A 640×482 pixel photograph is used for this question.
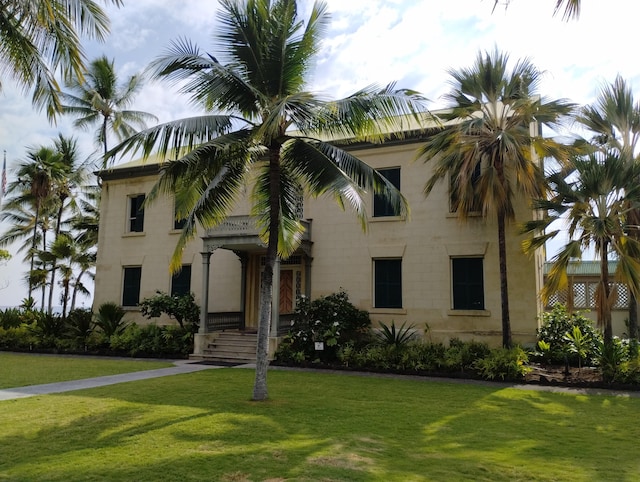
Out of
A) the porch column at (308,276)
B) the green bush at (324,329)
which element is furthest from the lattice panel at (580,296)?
the porch column at (308,276)

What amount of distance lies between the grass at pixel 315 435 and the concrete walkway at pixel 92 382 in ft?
2.54

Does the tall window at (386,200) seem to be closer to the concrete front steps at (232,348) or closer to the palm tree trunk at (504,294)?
the palm tree trunk at (504,294)

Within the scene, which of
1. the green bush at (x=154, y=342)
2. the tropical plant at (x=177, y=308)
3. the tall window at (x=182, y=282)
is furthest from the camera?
the tall window at (x=182, y=282)

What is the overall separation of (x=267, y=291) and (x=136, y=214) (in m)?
14.9

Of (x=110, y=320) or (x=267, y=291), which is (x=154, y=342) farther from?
(x=267, y=291)

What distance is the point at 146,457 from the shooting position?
5.95 meters

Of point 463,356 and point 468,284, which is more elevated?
point 468,284

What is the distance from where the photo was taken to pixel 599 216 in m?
13.0

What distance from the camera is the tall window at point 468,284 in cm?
1633

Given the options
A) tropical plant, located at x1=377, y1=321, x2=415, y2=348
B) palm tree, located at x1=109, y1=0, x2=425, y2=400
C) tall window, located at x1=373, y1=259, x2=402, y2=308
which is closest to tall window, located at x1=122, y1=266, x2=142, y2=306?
tall window, located at x1=373, y1=259, x2=402, y2=308

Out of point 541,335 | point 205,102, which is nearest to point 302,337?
point 541,335

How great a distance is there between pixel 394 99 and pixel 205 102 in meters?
3.76

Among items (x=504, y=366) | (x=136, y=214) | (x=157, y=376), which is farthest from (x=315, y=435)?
(x=136, y=214)

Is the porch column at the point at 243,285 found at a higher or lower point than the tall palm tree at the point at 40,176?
lower
